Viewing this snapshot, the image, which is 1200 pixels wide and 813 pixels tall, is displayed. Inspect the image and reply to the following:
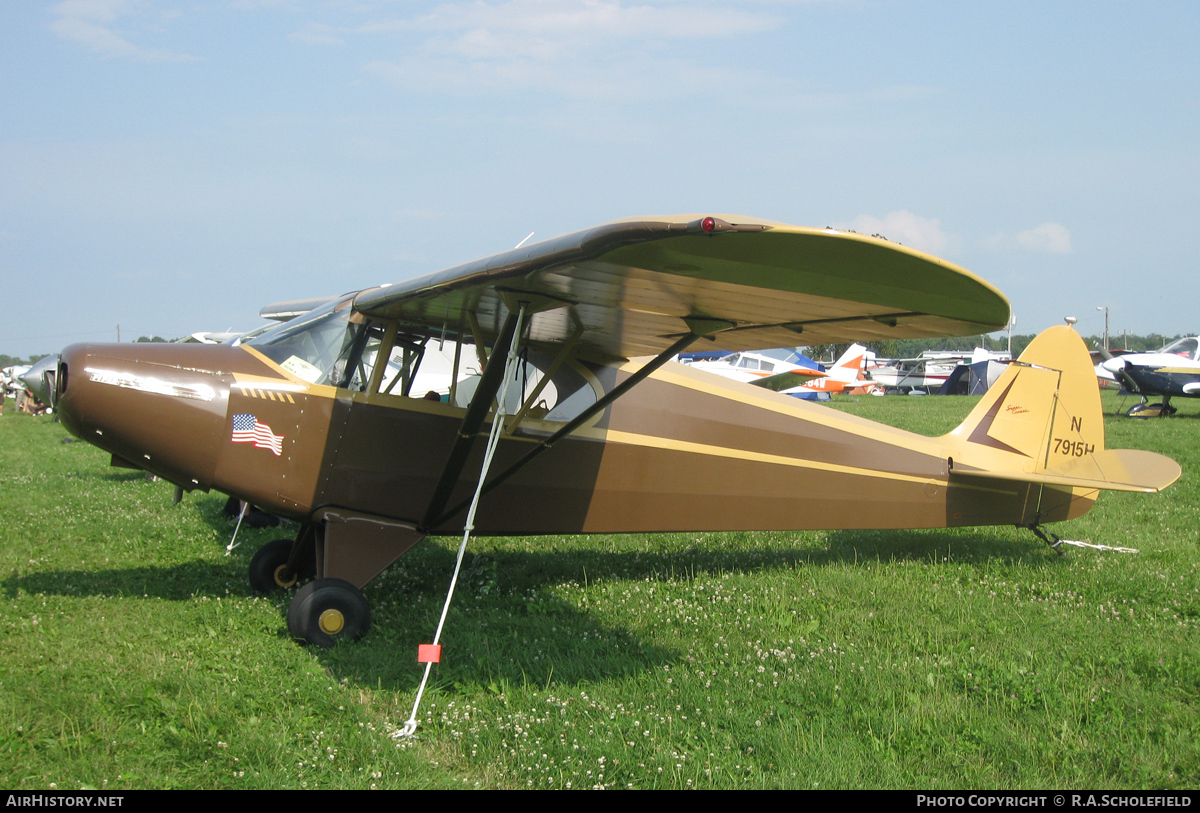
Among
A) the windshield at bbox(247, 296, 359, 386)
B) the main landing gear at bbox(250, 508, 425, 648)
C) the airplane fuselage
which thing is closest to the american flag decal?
the airplane fuselage

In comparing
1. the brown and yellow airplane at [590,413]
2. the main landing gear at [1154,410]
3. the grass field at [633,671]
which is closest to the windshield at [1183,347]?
the main landing gear at [1154,410]

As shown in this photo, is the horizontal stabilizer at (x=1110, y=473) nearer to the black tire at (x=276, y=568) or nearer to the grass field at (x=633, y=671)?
the grass field at (x=633, y=671)

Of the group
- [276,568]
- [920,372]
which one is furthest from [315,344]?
[920,372]

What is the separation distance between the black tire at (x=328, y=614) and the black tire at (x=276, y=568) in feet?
4.52

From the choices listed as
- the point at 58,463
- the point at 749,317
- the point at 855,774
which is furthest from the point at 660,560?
the point at 58,463

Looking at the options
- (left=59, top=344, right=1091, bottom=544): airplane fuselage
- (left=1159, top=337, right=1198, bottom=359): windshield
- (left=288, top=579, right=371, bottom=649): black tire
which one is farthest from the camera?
(left=1159, top=337, right=1198, bottom=359): windshield

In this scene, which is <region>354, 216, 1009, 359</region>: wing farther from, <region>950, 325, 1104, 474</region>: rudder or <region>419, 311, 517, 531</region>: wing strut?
<region>950, 325, 1104, 474</region>: rudder

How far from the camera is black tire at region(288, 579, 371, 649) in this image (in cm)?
513

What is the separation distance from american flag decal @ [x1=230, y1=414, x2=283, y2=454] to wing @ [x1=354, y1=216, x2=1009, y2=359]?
1023 mm

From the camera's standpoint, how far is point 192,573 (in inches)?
277

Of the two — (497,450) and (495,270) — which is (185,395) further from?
(495,270)

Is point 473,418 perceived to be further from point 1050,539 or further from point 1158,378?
point 1158,378

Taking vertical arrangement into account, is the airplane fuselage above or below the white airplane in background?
above

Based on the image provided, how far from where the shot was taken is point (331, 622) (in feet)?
17.1
